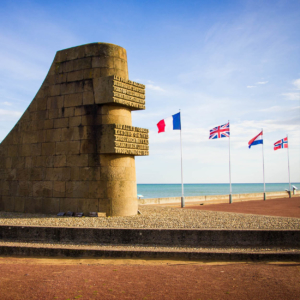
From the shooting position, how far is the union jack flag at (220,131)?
26.9m

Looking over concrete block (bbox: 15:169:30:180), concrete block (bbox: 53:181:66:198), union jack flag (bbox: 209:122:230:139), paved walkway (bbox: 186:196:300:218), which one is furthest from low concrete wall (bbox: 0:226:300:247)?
union jack flag (bbox: 209:122:230:139)

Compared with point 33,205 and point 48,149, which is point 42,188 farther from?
point 48,149

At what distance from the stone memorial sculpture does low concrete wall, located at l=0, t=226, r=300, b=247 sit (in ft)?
11.1

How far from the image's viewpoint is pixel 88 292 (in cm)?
622

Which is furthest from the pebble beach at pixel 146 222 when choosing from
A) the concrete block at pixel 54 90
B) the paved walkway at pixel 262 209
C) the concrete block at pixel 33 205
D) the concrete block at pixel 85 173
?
the paved walkway at pixel 262 209

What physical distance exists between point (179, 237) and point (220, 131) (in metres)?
18.3

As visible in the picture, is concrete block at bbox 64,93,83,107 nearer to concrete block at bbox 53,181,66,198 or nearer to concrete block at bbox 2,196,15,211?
concrete block at bbox 53,181,66,198

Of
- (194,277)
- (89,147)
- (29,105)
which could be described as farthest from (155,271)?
(29,105)

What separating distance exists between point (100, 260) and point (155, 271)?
1.89 metres

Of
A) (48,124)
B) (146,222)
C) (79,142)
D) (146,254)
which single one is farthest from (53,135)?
(146,254)

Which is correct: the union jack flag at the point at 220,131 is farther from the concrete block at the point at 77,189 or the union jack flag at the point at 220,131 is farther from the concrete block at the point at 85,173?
the concrete block at the point at 77,189

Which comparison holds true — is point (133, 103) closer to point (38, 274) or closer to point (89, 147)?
point (89, 147)

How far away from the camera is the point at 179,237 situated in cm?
984

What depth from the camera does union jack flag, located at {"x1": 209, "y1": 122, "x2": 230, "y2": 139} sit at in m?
26.9
